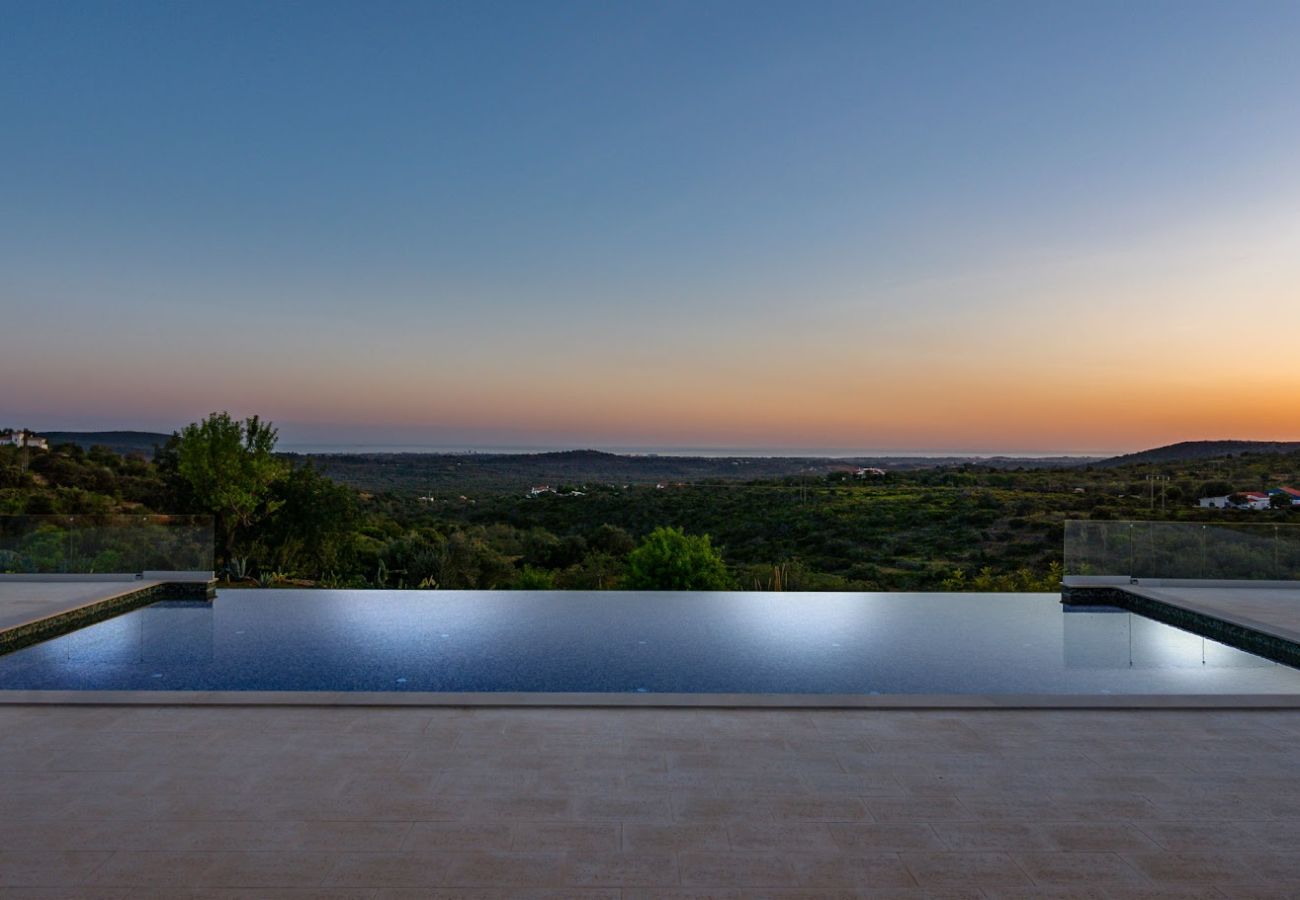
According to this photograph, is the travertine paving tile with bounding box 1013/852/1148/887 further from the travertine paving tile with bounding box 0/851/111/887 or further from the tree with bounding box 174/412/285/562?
the tree with bounding box 174/412/285/562

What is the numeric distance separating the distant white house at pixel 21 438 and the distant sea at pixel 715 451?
25.6 feet

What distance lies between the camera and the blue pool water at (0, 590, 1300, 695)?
577cm

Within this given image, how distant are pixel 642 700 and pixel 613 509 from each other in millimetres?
19764

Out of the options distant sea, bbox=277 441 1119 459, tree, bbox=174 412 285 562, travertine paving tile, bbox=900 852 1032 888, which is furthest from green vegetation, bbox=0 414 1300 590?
travertine paving tile, bbox=900 852 1032 888

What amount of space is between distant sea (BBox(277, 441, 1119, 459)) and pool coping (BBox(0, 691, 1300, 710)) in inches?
723

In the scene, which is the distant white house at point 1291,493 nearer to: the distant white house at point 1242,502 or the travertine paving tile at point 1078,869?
the distant white house at point 1242,502

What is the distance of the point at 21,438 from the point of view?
2333cm

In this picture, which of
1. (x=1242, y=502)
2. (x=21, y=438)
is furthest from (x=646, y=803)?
(x=21, y=438)

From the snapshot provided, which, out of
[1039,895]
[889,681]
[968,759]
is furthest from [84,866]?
[889,681]

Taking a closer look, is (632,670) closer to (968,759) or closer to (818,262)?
(968,759)

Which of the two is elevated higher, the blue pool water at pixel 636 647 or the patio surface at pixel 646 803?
the patio surface at pixel 646 803

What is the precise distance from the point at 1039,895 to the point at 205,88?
11.7m

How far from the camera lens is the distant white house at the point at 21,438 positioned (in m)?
23.0

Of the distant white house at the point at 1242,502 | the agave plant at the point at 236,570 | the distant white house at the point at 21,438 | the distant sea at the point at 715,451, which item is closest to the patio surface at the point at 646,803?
the agave plant at the point at 236,570
